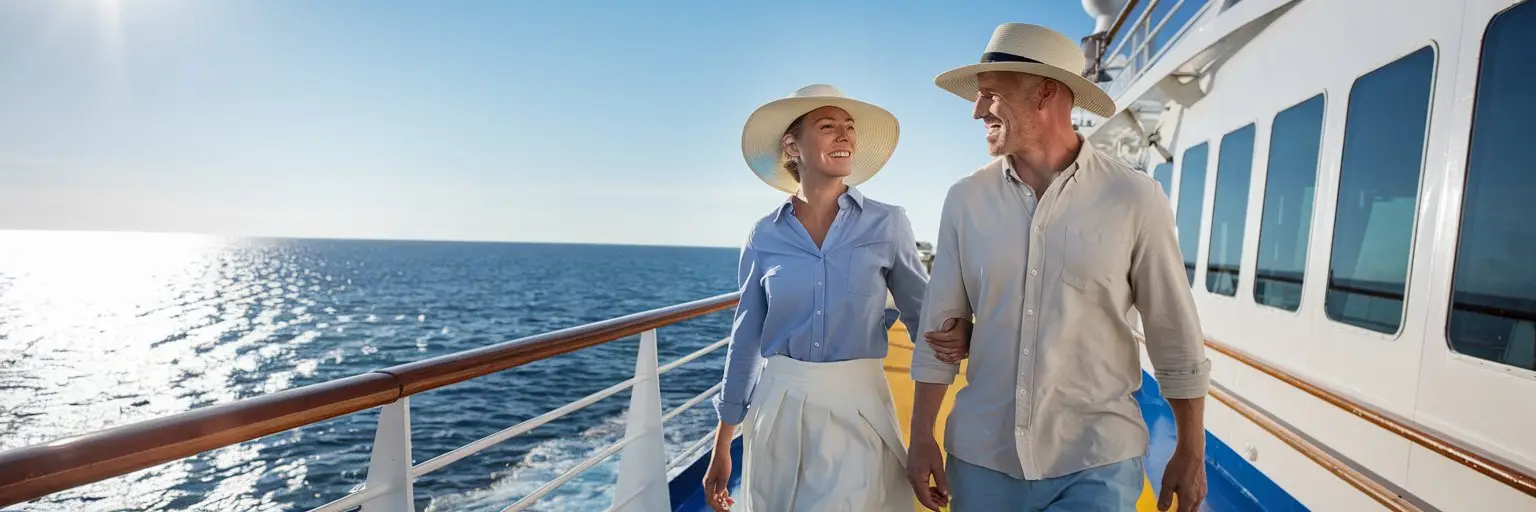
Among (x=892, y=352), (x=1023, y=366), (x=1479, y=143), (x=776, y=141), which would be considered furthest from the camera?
(x=892, y=352)

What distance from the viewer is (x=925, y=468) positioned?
157 centimetres

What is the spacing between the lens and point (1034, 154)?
1.48m

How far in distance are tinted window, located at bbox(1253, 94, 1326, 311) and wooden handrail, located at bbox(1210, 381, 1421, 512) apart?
0.48 meters

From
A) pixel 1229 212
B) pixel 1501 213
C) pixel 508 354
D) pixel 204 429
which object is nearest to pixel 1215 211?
pixel 1229 212

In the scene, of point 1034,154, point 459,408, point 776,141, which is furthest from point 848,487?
point 459,408

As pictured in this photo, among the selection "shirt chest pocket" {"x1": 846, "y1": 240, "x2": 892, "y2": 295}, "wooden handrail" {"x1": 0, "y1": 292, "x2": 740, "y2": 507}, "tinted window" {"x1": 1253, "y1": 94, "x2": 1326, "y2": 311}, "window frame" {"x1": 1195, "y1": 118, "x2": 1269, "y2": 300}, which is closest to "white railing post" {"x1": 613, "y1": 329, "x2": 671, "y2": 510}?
"wooden handrail" {"x1": 0, "y1": 292, "x2": 740, "y2": 507}

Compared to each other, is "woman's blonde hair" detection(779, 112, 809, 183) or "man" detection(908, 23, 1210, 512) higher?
"woman's blonde hair" detection(779, 112, 809, 183)

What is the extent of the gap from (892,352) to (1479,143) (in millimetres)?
4437

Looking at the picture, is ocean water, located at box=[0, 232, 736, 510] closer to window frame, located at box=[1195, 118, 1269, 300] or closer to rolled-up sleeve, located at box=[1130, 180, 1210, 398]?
rolled-up sleeve, located at box=[1130, 180, 1210, 398]

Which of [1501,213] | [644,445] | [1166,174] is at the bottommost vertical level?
[644,445]

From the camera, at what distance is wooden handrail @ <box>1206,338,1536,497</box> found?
1.57 m

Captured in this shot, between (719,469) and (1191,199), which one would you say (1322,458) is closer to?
(719,469)

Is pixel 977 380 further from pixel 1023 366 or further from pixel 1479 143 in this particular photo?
pixel 1479 143

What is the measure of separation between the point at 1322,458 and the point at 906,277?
189cm
